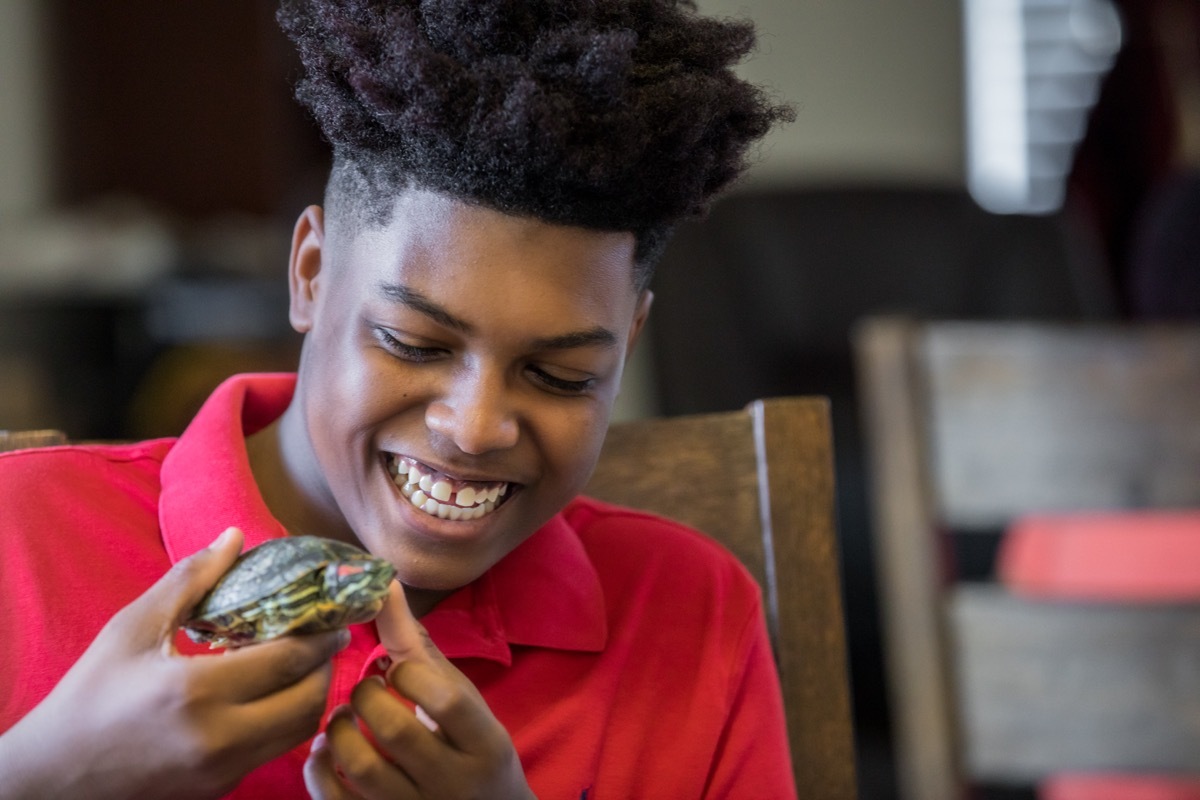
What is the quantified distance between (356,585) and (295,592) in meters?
0.03

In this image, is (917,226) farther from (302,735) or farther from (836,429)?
(302,735)

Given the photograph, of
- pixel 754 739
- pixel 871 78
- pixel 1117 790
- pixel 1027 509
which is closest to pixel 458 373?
pixel 754 739

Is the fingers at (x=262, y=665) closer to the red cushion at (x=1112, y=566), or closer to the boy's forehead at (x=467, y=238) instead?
the boy's forehead at (x=467, y=238)

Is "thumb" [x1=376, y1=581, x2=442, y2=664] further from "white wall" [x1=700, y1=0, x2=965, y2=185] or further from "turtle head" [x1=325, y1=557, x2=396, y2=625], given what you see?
"white wall" [x1=700, y1=0, x2=965, y2=185]

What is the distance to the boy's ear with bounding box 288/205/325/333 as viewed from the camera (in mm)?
1029

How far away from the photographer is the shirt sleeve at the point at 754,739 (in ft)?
3.49

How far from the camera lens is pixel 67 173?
4.57 m

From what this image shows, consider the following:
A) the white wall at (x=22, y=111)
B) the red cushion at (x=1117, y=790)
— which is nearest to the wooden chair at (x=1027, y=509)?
the red cushion at (x=1117, y=790)

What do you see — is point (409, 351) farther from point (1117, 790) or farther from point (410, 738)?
point (1117, 790)

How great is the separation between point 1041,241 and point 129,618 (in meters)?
1.92

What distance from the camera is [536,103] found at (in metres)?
0.85

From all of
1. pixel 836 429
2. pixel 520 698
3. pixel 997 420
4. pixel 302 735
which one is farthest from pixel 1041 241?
pixel 302 735

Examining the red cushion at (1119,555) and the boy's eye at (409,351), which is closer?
the boy's eye at (409,351)

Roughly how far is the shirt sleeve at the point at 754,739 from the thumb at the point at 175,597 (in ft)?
1.49
